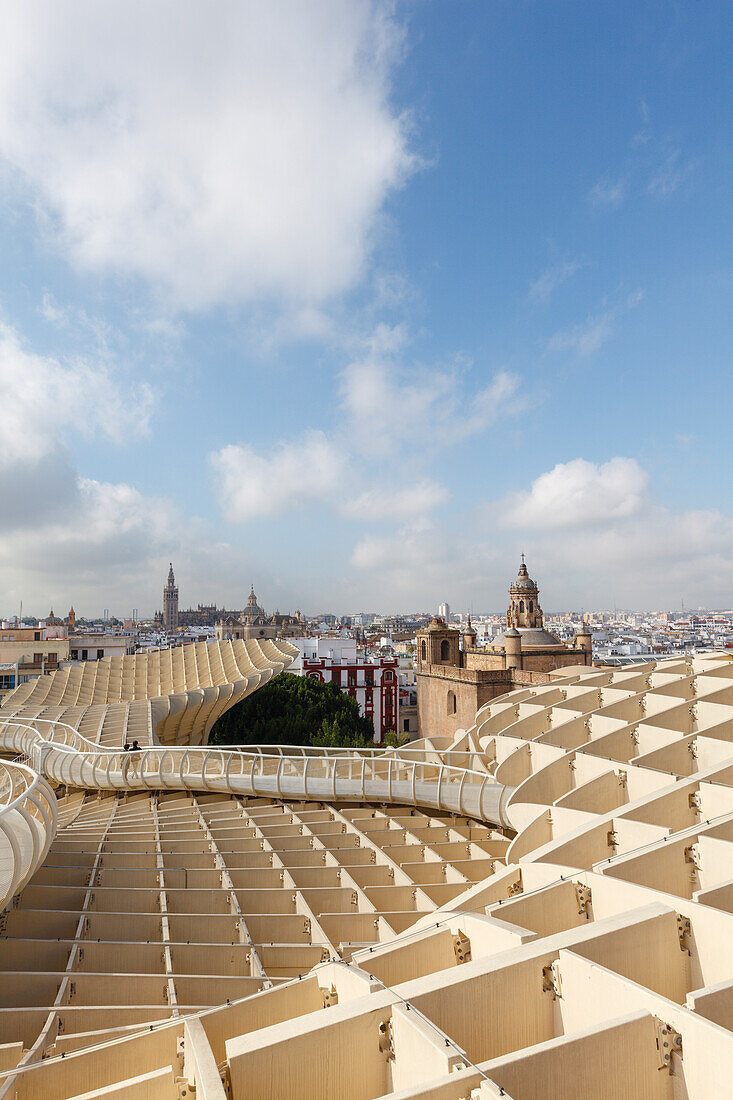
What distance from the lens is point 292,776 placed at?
60.0ft

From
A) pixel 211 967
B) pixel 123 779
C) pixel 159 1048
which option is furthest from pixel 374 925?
pixel 123 779

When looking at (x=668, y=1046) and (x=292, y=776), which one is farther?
(x=292, y=776)

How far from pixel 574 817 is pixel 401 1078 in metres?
7.75

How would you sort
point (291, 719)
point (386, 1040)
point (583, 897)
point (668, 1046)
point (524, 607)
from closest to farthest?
1. point (668, 1046)
2. point (386, 1040)
3. point (583, 897)
4. point (291, 719)
5. point (524, 607)

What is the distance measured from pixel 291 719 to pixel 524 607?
42.4 m

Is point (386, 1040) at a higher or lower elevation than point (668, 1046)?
lower

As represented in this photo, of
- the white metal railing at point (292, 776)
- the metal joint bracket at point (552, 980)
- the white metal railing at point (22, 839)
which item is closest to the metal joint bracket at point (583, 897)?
the metal joint bracket at point (552, 980)

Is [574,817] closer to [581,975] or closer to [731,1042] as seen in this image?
[581,975]

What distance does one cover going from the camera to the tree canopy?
135 feet

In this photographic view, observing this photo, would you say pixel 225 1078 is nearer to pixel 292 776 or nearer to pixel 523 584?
pixel 292 776

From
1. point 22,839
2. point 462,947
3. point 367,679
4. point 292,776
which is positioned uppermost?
point 22,839

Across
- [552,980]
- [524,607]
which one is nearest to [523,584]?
[524,607]

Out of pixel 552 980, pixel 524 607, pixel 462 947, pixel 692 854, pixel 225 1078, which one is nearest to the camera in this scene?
pixel 225 1078

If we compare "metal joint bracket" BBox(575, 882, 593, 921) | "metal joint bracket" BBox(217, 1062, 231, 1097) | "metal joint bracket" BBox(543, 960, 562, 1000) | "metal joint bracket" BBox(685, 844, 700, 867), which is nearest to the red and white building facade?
"metal joint bracket" BBox(685, 844, 700, 867)
